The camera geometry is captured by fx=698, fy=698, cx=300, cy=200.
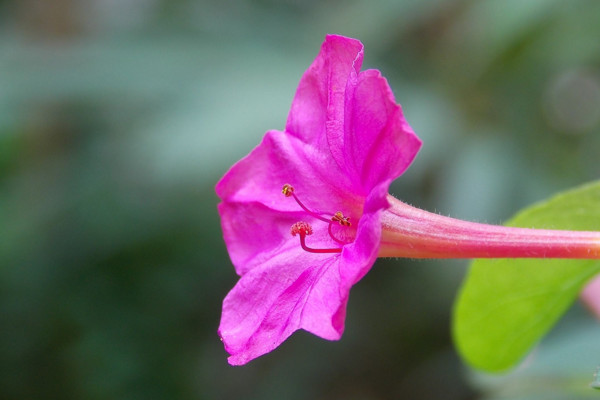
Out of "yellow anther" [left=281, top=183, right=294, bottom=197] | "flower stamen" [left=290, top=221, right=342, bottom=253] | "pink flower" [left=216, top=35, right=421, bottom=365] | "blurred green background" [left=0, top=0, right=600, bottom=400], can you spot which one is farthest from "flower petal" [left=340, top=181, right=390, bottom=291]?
"blurred green background" [left=0, top=0, right=600, bottom=400]

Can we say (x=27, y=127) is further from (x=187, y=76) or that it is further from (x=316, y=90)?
(x=316, y=90)

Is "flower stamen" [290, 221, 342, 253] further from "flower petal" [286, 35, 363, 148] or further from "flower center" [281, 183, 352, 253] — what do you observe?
"flower petal" [286, 35, 363, 148]

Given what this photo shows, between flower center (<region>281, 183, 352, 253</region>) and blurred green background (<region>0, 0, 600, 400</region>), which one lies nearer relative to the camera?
flower center (<region>281, 183, 352, 253</region>)

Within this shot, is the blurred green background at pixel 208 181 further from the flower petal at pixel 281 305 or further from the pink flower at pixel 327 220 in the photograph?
the flower petal at pixel 281 305

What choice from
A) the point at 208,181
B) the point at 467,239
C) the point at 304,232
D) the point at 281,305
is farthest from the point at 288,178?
the point at 208,181

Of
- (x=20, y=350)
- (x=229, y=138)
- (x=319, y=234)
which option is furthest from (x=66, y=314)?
(x=319, y=234)

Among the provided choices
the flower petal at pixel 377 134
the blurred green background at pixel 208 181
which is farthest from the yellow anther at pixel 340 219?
the blurred green background at pixel 208 181
